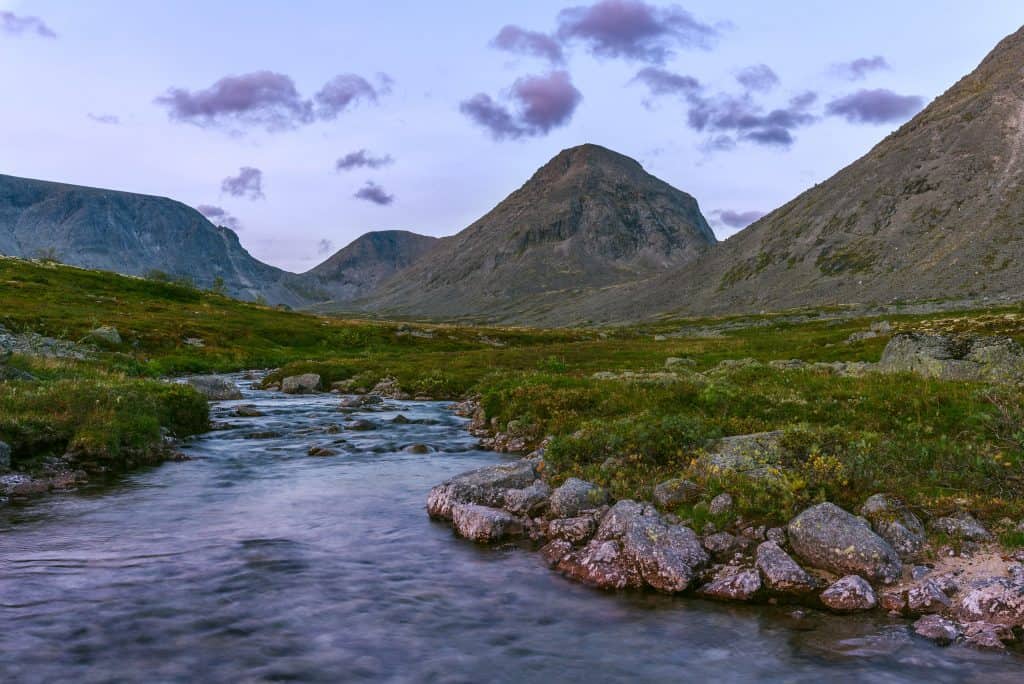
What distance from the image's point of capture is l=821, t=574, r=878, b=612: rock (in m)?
10.6

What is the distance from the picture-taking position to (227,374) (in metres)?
56.9

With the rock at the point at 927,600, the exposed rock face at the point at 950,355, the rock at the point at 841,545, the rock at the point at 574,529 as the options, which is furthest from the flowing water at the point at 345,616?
the exposed rock face at the point at 950,355

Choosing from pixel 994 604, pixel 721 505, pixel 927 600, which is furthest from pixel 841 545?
pixel 721 505

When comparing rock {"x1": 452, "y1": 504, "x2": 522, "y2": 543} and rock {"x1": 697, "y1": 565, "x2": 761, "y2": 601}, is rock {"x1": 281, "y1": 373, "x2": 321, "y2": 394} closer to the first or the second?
rock {"x1": 452, "y1": 504, "x2": 522, "y2": 543}

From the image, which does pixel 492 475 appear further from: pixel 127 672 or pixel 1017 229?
pixel 1017 229

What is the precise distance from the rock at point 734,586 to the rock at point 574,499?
11.5 feet

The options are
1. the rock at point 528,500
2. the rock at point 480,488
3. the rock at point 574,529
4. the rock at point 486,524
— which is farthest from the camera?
the rock at point 480,488

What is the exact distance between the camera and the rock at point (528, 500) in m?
15.4

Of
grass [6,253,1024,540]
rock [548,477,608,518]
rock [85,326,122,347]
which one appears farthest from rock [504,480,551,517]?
rock [85,326,122,347]

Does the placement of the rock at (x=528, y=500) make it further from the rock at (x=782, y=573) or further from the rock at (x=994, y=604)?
the rock at (x=994, y=604)

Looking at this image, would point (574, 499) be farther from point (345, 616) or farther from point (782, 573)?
point (345, 616)

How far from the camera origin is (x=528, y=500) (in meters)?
15.6

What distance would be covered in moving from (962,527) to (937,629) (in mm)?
2746

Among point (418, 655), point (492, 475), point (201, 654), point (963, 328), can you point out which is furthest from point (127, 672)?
point (963, 328)
